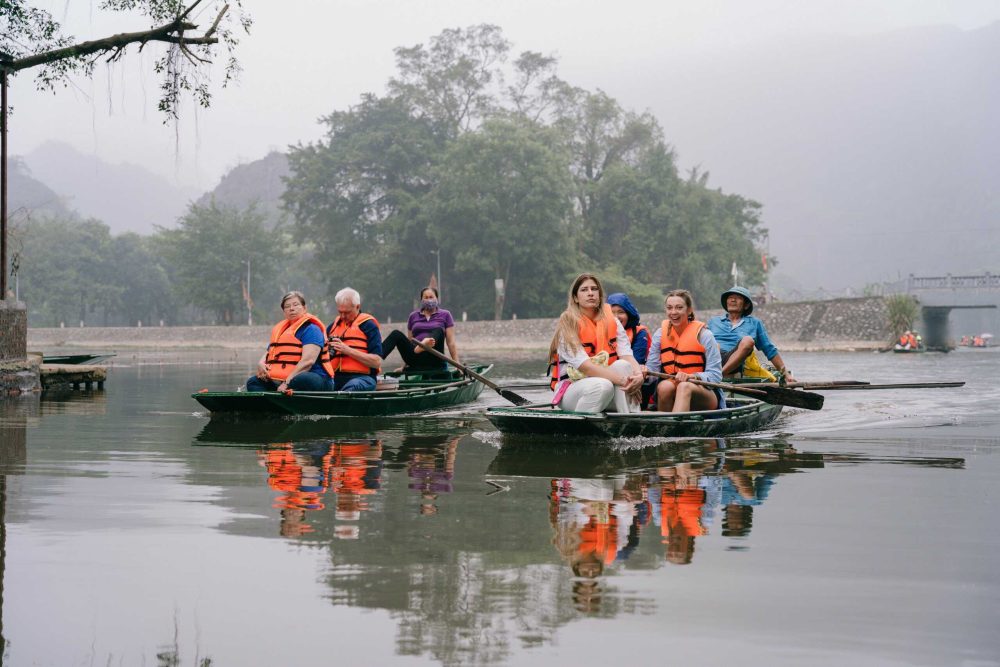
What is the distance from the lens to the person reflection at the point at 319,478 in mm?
6305

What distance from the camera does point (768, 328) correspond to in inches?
2185

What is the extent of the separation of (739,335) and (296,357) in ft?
17.2

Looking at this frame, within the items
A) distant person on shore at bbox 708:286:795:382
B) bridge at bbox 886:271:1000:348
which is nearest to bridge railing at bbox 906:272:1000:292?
bridge at bbox 886:271:1000:348

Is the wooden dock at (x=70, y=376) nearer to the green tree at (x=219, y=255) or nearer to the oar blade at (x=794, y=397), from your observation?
the oar blade at (x=794, y=397)

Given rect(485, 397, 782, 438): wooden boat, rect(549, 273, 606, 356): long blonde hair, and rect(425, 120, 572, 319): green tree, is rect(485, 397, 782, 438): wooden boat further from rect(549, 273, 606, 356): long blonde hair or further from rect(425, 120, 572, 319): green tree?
rect(425, 120, 572, 319): green tree

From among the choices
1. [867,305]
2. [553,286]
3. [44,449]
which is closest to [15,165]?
[553,286]

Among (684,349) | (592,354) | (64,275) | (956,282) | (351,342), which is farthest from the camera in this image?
(64,275)

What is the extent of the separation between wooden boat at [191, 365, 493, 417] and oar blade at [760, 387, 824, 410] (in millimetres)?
Result: 4454

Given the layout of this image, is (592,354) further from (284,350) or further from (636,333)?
(284,350)

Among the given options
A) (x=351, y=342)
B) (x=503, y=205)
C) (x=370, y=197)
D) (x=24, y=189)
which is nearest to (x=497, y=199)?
(x=503, y=205)

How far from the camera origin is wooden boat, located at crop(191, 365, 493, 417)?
12031mm

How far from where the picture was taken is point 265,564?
5.05 meters

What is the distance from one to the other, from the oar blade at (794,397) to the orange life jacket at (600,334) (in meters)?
2.59

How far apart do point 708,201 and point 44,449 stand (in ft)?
210
